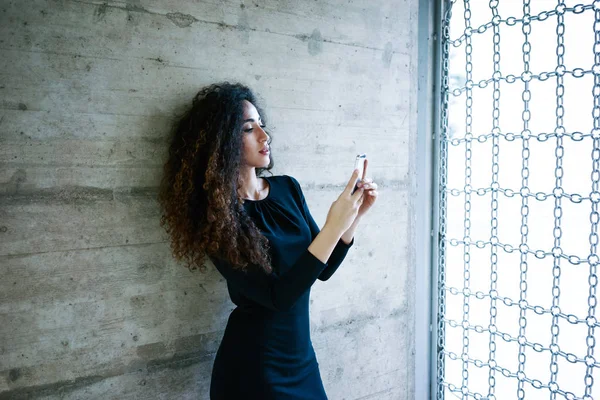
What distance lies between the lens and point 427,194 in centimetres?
244

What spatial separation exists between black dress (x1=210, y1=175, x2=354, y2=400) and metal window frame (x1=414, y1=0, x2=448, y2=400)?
0.87m

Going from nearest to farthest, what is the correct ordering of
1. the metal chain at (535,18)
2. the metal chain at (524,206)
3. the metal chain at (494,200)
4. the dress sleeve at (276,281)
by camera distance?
the dress sleeve at (276,281) → the metal chain at (535,18) → the metal chain at (524,206) → the metal chain at (494,200)

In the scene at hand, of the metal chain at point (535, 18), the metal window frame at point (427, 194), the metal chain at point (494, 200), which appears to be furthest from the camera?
the metal window frame at point (427, 194)

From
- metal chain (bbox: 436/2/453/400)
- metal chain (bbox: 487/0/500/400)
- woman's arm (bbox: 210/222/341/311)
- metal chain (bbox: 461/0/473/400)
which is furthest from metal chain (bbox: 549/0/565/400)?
woman's arm (bbox: 210/222/341/311)

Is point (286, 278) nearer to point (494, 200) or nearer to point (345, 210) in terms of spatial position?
point (345, 210)

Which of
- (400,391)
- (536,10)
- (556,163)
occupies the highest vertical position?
(536,10)

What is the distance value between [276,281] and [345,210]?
0.32 meters

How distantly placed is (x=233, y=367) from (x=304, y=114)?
1070 mm

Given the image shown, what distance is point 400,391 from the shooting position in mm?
2410

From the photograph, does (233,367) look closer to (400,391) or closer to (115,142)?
(115,142)

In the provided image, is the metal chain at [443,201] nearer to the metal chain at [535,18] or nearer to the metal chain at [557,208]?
the metal chain at [535,18]

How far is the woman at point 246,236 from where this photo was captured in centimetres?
150

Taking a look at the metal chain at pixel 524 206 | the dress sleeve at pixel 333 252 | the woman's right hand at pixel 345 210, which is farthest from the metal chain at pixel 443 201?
the woman's right hand at pixel 345 210

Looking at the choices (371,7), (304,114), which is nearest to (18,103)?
(304,114)
